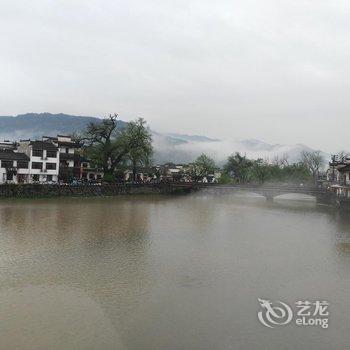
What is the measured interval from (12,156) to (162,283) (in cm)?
5685

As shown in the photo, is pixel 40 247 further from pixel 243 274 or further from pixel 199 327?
pixel 199 327

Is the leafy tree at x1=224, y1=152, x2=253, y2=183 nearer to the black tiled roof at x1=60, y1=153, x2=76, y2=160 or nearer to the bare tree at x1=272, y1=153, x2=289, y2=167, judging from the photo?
the bare tree at x1=272, y1=153, x2=289, y2=167

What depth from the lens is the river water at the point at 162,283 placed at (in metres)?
14.1

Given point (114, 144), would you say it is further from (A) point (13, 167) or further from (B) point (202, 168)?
(B) point (202, 168)

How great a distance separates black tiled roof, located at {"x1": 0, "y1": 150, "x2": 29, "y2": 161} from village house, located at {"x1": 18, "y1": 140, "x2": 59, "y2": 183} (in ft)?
3.19

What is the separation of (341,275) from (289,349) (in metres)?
11.0

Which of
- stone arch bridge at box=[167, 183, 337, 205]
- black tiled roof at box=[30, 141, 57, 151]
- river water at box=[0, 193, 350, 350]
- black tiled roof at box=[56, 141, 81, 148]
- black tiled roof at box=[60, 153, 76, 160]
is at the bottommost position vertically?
river water at box=[0, 193, 350, 350]

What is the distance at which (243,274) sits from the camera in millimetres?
22031

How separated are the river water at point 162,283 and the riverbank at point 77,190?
23.3m

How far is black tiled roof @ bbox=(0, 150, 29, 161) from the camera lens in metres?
67.5

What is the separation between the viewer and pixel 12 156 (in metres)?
68.6

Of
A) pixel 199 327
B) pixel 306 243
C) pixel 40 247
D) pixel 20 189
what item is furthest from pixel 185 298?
pixel 20 189

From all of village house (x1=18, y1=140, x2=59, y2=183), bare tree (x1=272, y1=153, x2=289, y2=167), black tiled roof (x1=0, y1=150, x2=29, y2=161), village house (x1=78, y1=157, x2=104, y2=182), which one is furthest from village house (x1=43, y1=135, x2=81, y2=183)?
bare tree (x1=272, y1=153, x2=289, y2=167)

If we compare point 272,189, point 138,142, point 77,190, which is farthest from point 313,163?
point 77,190
